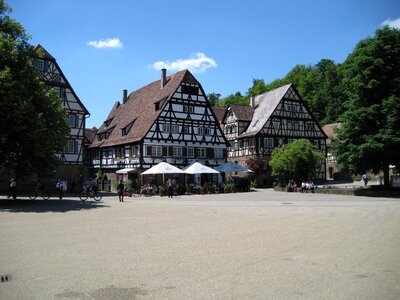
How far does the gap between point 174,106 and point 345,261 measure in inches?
1499

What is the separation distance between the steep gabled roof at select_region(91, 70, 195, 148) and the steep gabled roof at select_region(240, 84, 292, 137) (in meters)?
11.7

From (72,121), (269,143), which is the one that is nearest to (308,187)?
(269,143)

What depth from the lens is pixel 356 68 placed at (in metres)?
36.6

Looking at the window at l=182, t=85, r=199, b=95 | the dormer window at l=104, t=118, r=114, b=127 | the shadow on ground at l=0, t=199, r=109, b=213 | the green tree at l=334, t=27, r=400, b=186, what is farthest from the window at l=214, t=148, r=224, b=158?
the shadow on ground at l=0, t=199, r=109, b=213

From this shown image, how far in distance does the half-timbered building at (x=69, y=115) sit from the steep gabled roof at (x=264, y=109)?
2250cm

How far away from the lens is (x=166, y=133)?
44.7m

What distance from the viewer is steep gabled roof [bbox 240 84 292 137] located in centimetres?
5372

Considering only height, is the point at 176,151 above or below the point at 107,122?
below

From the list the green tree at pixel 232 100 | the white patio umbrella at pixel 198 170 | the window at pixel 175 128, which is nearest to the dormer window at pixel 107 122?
the window at pixel 175 128

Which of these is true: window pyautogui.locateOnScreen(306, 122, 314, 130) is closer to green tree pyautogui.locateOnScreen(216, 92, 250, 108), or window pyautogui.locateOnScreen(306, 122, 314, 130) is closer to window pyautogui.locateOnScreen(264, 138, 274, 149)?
window pyautogui.locateOnScreen(264, 138, 274, 149)

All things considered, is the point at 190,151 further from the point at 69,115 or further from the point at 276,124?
the point at 276,124

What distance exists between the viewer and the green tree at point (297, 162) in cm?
4169

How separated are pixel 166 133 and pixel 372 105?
70.7 feet

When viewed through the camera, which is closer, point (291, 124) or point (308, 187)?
point (308, 187)
